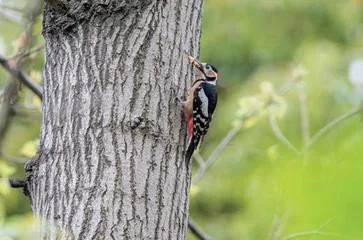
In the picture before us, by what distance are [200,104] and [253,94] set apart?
3.54 metres

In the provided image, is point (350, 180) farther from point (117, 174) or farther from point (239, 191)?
point (239, 191)

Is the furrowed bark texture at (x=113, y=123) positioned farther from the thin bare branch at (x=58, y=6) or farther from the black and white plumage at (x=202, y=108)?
the black and white plumage at (x=202, y=108)

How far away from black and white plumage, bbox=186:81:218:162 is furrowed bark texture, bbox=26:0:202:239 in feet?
1.45

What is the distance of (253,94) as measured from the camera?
6137mm

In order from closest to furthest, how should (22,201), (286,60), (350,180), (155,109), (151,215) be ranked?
(350,180) < (151,215) < (155,109) < (22,201) < (286,60)

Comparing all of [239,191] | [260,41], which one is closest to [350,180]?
[239,191]

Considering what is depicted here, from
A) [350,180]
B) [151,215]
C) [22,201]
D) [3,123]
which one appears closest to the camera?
[350,180]

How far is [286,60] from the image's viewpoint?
7383 millimetres

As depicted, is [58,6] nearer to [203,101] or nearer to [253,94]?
[203,101]

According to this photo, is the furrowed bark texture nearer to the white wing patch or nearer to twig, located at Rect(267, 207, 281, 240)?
the white wing patch

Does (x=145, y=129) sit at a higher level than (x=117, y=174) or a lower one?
higher

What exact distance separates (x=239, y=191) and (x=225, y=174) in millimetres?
223

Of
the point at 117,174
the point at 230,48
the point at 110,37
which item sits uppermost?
the point at 230,48

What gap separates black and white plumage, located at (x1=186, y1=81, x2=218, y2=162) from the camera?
95.7 inches
